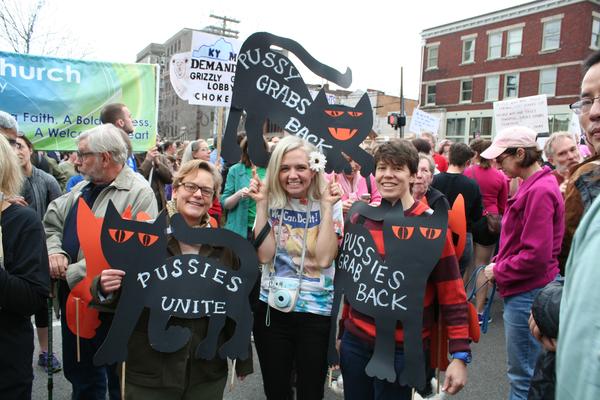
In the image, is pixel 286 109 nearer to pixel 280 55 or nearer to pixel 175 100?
pixel 280 55

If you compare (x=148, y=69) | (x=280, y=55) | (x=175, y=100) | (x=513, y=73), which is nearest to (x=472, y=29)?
(x=513, y=73)

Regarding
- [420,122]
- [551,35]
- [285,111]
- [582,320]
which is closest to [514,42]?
[551,35]

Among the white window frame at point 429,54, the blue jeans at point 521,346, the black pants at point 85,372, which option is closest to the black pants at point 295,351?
the black pants at point 85,372

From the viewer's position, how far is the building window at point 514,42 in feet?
98.7

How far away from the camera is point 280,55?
8.54ft

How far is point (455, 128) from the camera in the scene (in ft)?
112

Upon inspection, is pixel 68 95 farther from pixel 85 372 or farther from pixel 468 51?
pixel 468 51

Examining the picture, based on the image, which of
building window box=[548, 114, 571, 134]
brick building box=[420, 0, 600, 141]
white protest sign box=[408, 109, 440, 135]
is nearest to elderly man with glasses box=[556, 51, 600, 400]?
white protest sign box=[408, 109, 440, 135]

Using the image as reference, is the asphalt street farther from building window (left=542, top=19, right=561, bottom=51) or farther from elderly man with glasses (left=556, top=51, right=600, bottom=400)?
building window (left=542, top=19, right=561, bottom=51)

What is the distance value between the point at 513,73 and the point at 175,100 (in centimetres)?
4594

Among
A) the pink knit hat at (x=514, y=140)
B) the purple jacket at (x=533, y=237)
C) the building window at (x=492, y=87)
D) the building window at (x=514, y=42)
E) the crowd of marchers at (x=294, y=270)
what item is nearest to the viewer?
the crowd of marchers at (x=294, y=270)

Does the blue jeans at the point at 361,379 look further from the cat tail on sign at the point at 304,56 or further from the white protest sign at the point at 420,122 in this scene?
the white protest sign at the point at 420,122

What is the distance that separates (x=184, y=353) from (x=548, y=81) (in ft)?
106

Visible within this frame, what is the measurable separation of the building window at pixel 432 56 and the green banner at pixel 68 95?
3376 centimetres
